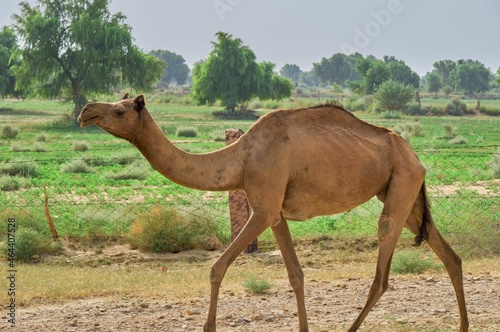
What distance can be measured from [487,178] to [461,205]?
23.7 feet

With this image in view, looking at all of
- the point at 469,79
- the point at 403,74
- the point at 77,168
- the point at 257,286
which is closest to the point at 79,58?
the point at 77,168

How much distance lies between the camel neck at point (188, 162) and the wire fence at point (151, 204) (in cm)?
599

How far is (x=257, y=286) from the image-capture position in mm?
9484

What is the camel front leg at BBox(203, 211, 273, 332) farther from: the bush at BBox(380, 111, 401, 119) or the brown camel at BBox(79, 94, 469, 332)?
the bush at BBox(380, 111, 401, 119)

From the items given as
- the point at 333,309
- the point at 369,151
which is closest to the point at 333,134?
the point at 369,151

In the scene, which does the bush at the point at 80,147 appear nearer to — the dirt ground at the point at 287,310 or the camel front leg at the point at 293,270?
the dirt ground at the point at 287,310

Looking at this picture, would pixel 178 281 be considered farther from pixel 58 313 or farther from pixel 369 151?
pixel 369 151

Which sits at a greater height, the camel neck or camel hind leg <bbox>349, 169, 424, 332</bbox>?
the camel neck

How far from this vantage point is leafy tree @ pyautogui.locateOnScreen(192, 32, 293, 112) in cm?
7881

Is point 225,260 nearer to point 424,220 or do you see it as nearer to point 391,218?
point 391,218

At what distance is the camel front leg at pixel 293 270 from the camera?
7.59 meters

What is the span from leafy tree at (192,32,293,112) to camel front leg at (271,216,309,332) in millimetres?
70189

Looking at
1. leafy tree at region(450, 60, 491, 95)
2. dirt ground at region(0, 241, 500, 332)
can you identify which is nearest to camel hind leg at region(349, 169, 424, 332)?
dirt ground at region(0, 241, 500, 332)

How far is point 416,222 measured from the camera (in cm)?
828
